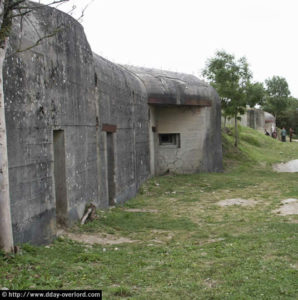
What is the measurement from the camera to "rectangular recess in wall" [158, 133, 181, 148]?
14.5 m

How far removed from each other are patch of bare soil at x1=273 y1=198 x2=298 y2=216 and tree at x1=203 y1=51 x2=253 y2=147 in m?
9.94

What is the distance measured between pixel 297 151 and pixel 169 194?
1471cm

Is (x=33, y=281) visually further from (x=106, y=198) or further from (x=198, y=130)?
(x=198, y=130)

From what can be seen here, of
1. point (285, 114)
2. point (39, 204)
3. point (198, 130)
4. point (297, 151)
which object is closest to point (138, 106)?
point (198, 130)

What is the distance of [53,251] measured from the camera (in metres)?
5.05

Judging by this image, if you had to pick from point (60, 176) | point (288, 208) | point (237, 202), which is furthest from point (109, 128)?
point (288, 208)

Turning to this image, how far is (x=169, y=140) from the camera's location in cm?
1469

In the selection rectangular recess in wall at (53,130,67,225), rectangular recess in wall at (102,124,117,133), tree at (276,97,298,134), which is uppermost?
tree at (276,97,298,134)

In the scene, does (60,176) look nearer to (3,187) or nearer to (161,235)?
(161,235)

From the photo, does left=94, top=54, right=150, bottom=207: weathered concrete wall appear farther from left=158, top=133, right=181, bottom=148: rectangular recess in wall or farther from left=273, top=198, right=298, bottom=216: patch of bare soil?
left=273, top=198, right=298, bottom=216: patch of bare soil

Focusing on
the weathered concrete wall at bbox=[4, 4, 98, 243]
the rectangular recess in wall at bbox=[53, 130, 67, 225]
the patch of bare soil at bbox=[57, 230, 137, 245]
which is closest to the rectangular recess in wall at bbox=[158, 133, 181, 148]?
the weathered concrete wall at bbox=[4, 4, 98, 243]

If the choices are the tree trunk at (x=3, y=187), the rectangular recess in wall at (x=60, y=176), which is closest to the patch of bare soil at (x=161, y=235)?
the rectangular recess in wall at (x=60, y=176)

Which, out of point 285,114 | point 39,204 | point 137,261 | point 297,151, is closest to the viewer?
point 137,261

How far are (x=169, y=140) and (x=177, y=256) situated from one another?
9768mm
